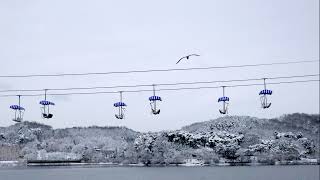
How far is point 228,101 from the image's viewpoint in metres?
29.6

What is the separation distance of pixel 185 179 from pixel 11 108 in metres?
92.5

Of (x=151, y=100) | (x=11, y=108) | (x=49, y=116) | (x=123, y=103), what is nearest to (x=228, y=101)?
(x=151, y=100)

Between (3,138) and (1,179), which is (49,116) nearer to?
(1,179)

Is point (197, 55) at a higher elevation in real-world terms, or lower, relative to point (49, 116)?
higher

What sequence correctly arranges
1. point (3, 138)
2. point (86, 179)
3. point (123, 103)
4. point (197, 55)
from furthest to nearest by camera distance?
point (3, 138) < point (86, 179) < point (123, 103) < point (197, 55)

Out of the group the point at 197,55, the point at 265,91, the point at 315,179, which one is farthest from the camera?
the point at 315,179

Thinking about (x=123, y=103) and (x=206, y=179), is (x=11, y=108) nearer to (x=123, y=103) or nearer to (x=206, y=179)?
(x=123, y=103)

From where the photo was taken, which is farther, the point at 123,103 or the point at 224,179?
the point at 224,179

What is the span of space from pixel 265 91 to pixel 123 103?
30.5 feet

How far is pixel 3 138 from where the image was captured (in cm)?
18650

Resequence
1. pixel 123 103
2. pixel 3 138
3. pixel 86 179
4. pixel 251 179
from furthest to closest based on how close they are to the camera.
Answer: pixel 3 138, pixel 86 179, pixel 251 179, pixel 123 103

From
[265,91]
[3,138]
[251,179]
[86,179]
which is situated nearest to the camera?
[265,91]

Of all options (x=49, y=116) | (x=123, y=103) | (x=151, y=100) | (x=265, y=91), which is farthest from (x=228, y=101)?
(x=49, y=116)

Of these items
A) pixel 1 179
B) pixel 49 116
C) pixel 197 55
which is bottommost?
pixel 1 179
